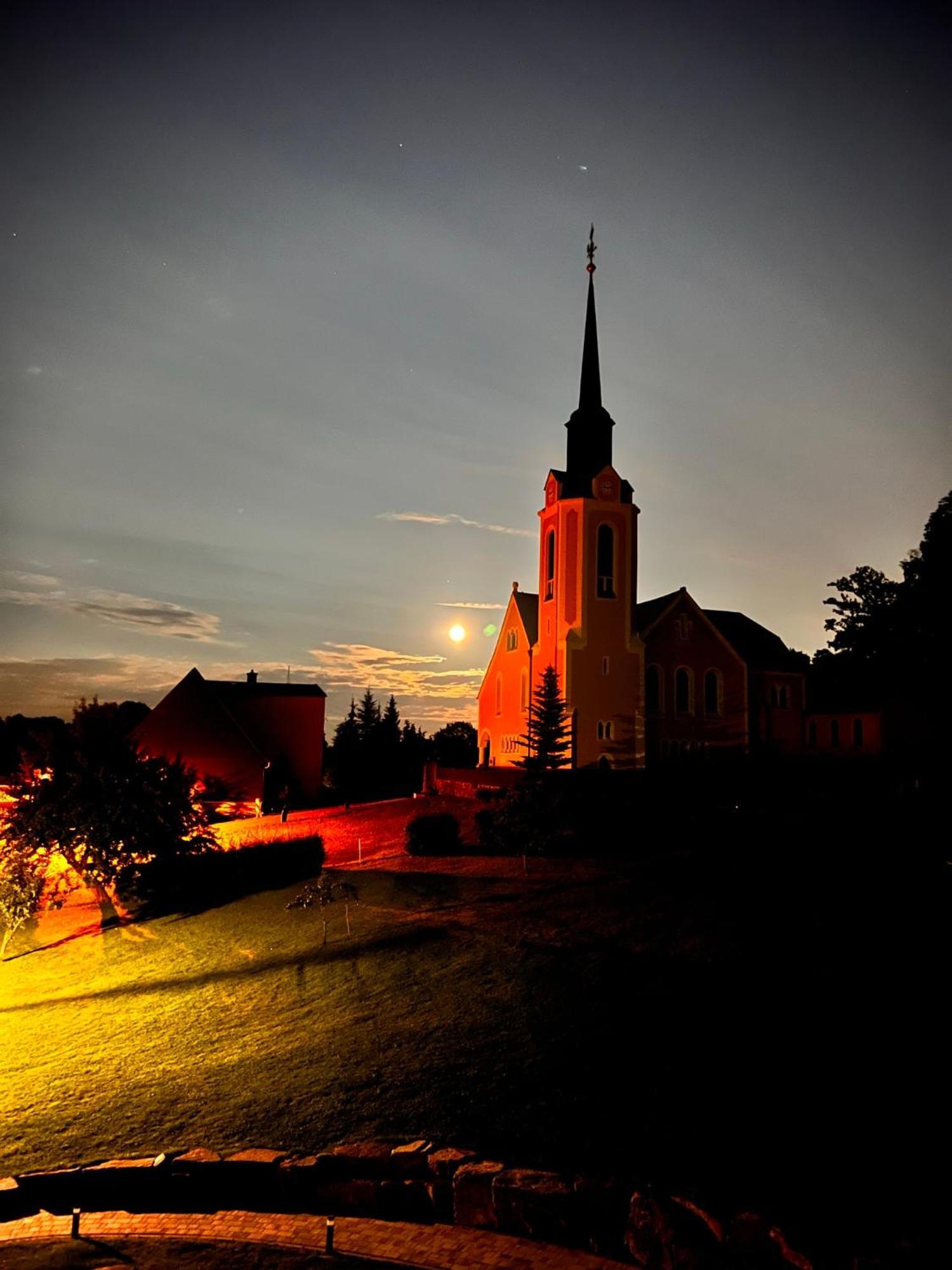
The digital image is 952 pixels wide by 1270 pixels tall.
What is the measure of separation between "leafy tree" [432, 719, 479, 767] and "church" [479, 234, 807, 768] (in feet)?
48.2

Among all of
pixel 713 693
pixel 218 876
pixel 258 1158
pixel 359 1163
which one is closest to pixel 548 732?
pixel 713 693

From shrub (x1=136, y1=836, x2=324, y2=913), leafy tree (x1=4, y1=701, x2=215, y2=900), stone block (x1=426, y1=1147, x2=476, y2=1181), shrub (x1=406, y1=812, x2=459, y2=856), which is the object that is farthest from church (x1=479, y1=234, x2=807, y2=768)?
stone block (x1=426, y1=1147, x2=476, y2=1181)

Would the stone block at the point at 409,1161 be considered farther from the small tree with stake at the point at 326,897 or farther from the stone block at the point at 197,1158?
the small tree with stake at the point at 326,897

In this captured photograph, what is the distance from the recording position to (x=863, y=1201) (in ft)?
28.2

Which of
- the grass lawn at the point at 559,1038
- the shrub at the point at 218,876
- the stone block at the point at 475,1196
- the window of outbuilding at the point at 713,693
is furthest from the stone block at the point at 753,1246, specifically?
the window of outbuilding at the point at 713,693

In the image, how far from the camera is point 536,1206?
8.85 meters

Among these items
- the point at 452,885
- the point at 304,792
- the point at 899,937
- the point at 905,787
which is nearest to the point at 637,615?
the point at 905,787

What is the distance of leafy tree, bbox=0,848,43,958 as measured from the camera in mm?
23688

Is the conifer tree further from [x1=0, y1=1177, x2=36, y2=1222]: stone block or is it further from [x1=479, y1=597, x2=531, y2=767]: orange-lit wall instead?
[x1=0, y1=1177, x2=36, y2=1222]: stone block

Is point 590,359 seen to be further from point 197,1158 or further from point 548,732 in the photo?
point 197,1158

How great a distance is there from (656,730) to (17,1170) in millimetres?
36872

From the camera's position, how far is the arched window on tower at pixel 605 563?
1725 inches

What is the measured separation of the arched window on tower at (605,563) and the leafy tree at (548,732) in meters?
5.54

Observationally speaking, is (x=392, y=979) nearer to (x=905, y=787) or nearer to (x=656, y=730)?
(x=905, y=787)
